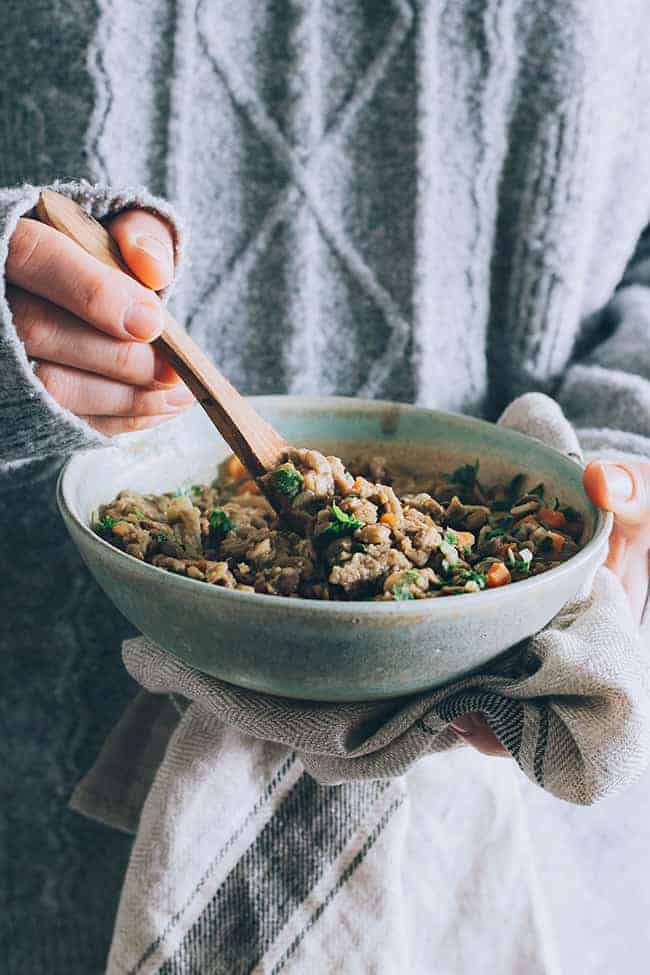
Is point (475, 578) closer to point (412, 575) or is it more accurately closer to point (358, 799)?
point (412, 575)

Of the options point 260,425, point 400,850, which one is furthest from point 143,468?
point 400,850

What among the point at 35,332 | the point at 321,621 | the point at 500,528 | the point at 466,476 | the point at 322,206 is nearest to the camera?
the point at 321,621

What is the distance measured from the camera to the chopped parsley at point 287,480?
82 centimetres

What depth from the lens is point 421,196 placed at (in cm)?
117

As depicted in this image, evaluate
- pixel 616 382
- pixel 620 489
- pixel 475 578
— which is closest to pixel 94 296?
pixel 475 578

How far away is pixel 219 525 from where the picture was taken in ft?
2.79

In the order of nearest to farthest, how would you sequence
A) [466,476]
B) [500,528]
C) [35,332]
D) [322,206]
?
[35,332], [500,528], [466,476], [322,206]

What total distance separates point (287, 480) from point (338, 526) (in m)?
0.08

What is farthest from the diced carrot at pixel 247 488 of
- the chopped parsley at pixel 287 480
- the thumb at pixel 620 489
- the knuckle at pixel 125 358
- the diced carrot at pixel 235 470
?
the thumb at pixel 620 489

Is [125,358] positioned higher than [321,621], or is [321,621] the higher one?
[125,358]

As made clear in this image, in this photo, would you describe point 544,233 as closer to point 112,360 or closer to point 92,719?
point 112,360

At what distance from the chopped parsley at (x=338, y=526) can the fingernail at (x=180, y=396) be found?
0.56 feet

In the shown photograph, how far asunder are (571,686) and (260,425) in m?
0.37

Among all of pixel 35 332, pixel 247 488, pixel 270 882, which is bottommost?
pixel 270 882
